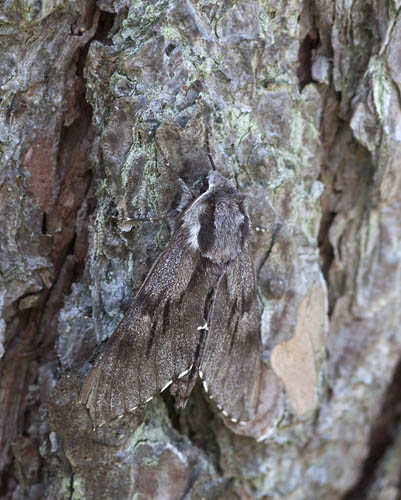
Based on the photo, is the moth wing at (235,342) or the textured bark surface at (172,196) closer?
the textured bark surface at (172,196)

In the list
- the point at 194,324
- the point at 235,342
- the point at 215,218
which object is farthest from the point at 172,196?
the point at 235,342

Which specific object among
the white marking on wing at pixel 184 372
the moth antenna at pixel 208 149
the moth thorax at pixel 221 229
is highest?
the moth antenna at pixel 208 149

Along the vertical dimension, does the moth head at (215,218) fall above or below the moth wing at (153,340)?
above

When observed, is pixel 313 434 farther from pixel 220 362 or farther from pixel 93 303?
pixel 93 303

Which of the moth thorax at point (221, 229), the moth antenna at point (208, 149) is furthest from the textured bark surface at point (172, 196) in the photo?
the moth thorax at point (221, 229)

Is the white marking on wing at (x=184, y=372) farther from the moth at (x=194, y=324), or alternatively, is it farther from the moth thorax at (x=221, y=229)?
the moth thorax at (x=221, y=229)

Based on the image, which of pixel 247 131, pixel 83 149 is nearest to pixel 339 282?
pixel 247 131

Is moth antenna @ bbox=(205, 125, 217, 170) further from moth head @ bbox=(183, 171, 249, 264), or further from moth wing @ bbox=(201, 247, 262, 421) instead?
moth wing @ bbox=(201, 247, 262, 421)
